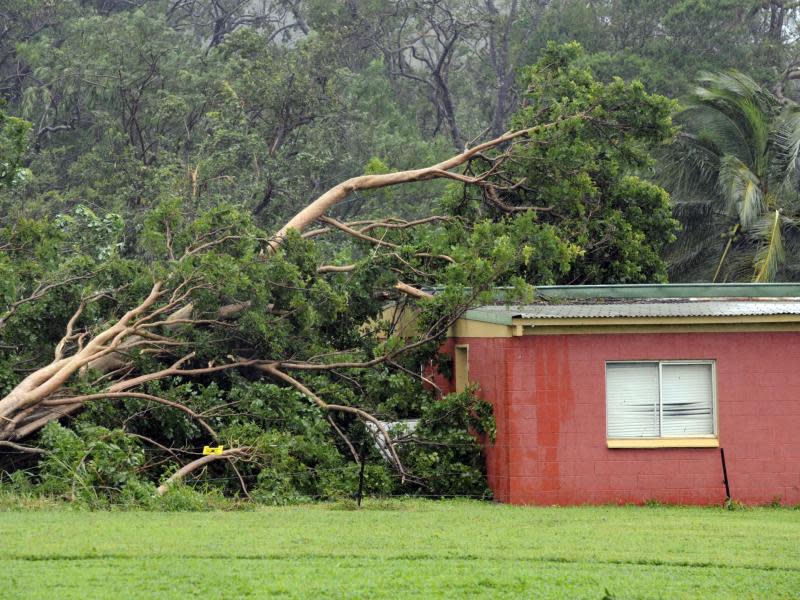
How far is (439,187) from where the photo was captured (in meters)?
38.4

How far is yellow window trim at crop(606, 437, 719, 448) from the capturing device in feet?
48.0

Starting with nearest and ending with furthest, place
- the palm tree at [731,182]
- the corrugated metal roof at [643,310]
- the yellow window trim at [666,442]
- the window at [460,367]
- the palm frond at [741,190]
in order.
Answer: the corrugated metal roof at [643,310] → the yellow window trim at [666,442] → the window at [460,367] → the palm frond at [741,190] → the palm tree at [731,182]

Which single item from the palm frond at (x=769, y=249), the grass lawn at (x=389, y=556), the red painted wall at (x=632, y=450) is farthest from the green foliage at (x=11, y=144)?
the palm frond at (x=769, y=249)

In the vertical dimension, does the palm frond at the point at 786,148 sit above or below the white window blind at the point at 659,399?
above

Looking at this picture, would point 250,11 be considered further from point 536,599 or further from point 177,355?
point 536,599

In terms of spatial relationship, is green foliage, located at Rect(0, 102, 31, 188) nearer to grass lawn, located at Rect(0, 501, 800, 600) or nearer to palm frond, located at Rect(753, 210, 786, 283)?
grass lawn, located at Rect(0, 501, 800, 600)

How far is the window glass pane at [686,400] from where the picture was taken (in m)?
14.8

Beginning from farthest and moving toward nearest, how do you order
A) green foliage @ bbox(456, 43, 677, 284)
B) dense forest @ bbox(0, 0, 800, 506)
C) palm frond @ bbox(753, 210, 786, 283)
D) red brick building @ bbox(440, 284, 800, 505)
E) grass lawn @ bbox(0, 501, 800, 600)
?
palm frond @ bbox(753, 210, 786, 283) < green foliage @ bbox(456, 43, 677, 284) < dense forest @ bbox(0, 0, 800, 506) < red brick building @ bbox(440, 284, 800, 505) < grass lawn @ bbox(0, 501, 800, 600)

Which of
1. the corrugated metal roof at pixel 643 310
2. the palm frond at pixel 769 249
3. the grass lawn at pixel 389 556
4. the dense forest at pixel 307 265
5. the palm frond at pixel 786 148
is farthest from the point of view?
the palm frond at pixel 786 148

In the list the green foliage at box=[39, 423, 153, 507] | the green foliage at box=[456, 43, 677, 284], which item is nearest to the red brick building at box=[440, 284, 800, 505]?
the green foliage at box=[456, 43, 677, 284]

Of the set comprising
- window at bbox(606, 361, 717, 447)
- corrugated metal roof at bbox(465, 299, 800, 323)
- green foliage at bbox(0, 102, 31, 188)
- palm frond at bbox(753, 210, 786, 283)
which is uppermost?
green foliage at bbox(0, 102, 31, 188)

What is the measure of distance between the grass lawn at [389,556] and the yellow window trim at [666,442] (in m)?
1.81

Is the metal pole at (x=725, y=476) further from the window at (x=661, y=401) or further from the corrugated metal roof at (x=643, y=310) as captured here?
the corrugated metal roof at (x=643, y=310)

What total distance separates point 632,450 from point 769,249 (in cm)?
1225
